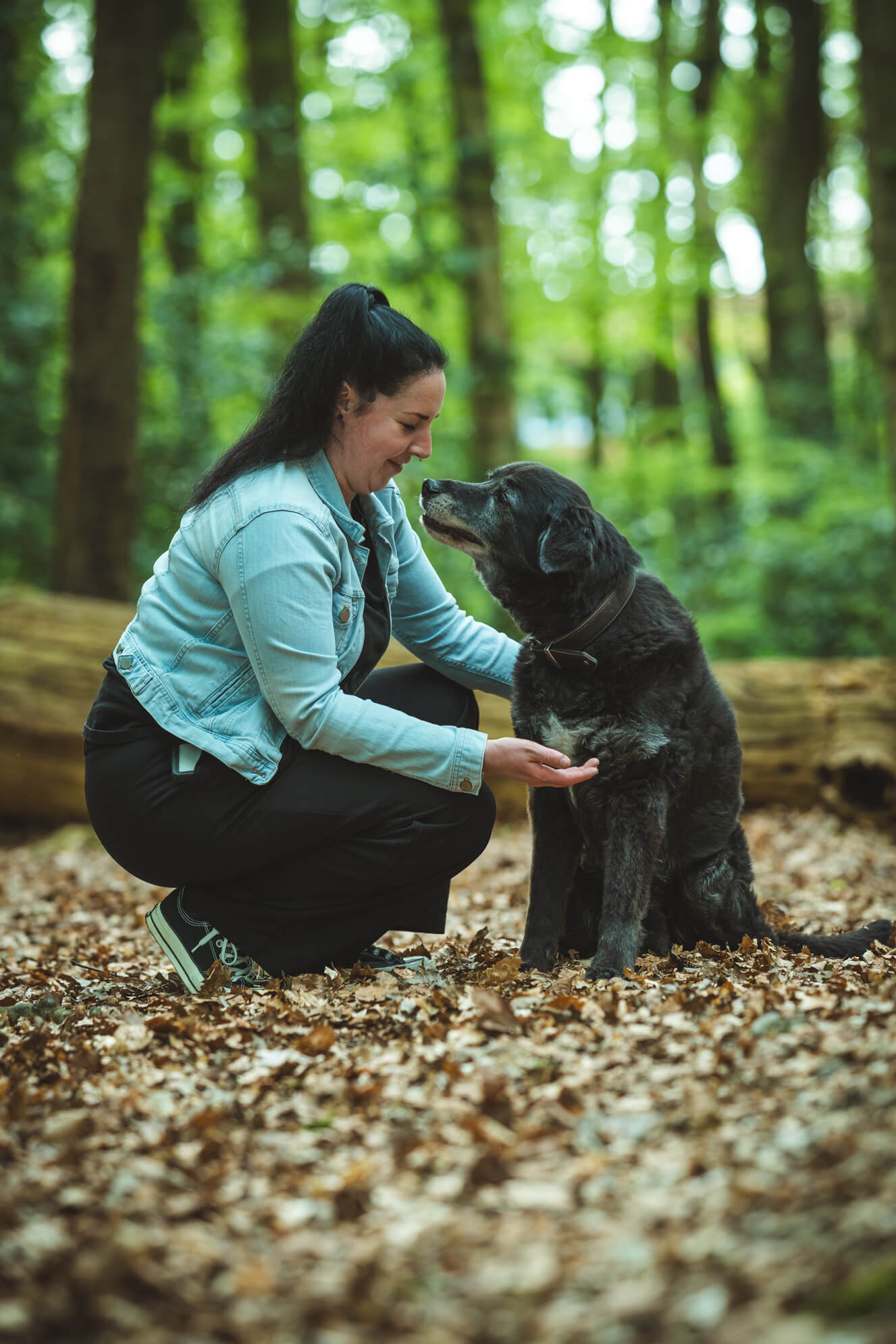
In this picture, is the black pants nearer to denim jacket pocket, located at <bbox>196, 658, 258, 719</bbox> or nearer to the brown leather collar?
denim jacket pocket, located at <bbox>196, 658, 258, 719</bbox>

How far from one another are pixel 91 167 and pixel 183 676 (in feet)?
20.4

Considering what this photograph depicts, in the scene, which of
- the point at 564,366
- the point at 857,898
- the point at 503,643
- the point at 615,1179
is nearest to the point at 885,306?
the point at 857,898

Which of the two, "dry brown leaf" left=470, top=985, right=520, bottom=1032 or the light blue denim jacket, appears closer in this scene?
"dry brown leaf" left=470, top=985, right=520, bottom=1032

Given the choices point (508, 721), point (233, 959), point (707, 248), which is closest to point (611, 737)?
point (233, 959)

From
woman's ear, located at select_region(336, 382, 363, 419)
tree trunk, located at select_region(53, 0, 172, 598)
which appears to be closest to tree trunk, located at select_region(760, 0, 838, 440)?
tree trunk, located at select_region(53, 0, 172, 598)

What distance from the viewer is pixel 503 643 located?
4.06 meters

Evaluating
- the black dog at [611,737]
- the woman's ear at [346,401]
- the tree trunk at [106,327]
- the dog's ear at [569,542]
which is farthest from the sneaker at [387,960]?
the tree trunk at [106,327]

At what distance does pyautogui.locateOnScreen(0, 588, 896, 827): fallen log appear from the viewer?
6414mm

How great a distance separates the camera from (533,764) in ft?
10.9

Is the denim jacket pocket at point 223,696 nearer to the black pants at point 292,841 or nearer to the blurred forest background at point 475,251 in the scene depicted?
the black pants at point 292,841

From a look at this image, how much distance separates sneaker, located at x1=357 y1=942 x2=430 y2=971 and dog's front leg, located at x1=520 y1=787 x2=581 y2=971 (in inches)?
16.0

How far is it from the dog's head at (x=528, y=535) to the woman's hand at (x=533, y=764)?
Result: 22.4 inches

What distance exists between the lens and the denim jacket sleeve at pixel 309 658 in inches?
127

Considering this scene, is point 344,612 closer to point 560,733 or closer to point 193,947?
point 560,733
